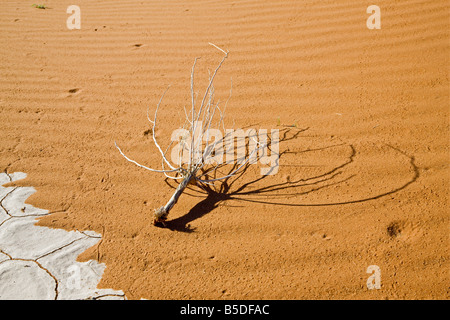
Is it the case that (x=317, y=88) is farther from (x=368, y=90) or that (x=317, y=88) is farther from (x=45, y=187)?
(x=45, y=187)

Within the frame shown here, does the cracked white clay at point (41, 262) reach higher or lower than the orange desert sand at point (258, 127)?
lower

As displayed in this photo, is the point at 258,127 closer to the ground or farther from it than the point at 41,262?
farther from it

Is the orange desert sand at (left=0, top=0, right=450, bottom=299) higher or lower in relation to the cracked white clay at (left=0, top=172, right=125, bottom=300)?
higher

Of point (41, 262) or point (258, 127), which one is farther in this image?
point (258, 127)
